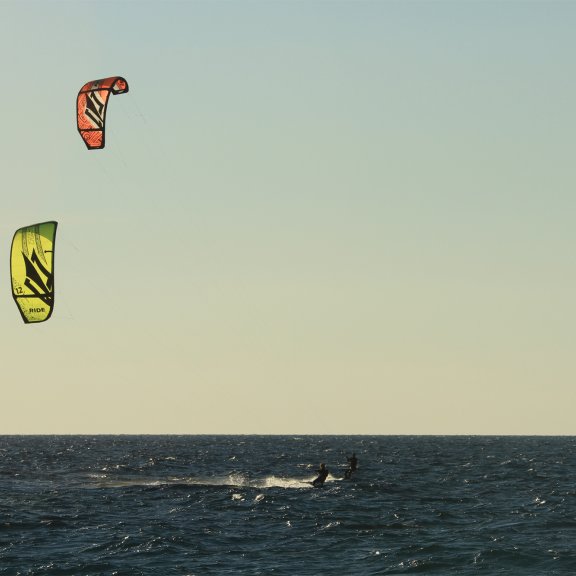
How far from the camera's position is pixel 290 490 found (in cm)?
4997

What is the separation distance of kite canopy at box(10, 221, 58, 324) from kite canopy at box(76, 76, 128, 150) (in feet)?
11.2

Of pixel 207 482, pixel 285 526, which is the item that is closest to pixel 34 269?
pixel 285 526

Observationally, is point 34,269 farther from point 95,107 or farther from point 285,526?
point 285,526

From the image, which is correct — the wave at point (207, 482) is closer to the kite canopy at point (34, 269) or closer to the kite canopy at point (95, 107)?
the kite canopy at point (34, 269)

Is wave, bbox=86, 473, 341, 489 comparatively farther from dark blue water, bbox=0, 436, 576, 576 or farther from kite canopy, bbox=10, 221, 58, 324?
kite canopy, bbox=10, 221, 58, 324

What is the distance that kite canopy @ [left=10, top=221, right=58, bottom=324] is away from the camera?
32688 mm

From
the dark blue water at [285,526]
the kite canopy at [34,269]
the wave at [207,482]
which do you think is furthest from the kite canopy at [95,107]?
the wave at [207,482]

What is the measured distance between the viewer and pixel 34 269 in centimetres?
3312

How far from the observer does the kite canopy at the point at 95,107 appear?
3447cm

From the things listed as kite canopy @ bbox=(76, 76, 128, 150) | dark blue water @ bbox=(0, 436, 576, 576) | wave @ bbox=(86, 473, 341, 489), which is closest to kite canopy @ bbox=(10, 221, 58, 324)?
kite canopy @ bbox=(76, 76, 128, 150)

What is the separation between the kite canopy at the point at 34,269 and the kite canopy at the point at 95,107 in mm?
3417

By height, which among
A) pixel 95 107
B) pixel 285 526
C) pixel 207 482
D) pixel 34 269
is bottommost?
pixel 207 482

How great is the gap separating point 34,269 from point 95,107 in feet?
19.8

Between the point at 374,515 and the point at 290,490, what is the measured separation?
12.5 m
